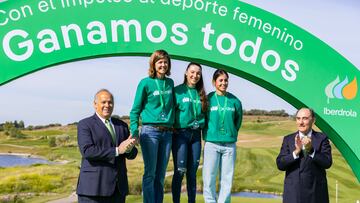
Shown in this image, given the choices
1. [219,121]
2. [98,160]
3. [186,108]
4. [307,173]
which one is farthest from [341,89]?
[98,160]

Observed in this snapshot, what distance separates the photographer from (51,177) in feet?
30.0

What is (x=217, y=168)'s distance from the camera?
16.6 feet

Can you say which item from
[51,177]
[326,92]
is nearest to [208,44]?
[326,92]

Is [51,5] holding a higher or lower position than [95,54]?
higher

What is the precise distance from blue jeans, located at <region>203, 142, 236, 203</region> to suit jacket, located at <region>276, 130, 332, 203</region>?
1.14 m

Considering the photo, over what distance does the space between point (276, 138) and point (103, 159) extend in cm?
695

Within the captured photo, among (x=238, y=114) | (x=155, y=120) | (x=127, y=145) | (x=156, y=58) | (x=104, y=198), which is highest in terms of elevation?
(x=156, y=58)

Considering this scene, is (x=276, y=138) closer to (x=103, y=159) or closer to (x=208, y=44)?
(x=208, y=44)

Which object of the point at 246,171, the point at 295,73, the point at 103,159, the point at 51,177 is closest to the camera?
the point at 103,159

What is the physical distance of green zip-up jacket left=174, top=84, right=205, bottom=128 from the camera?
499 cm

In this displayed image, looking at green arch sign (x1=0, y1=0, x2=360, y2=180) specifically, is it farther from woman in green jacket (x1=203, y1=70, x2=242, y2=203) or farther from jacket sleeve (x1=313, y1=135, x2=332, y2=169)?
jacket sleeve (x1=313, y1=135, x2=332, y2=169)

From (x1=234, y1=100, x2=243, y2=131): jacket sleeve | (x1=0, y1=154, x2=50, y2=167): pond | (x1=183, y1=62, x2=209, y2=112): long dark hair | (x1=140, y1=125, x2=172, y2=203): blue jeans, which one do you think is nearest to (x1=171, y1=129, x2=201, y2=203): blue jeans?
(x1=140, y1=125, x2=172, y2=203): blue jeans

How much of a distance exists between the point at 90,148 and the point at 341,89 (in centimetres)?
395

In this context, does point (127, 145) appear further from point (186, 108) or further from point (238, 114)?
point (238, 114)
